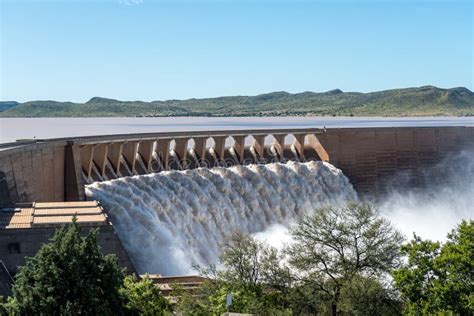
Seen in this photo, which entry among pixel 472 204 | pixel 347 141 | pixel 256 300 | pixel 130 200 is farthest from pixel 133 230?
pixel 472 204

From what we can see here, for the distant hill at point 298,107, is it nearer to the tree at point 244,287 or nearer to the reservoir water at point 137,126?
the reservoir water at point 137,126

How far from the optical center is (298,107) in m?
191

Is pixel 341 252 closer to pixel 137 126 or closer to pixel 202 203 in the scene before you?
pixel 202 203

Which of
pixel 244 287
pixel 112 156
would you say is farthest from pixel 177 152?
pixel 244 287

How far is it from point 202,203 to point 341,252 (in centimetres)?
1396

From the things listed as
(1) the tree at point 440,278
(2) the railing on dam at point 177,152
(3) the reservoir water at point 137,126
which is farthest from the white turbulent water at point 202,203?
(3) the reservoir water at point 137,126

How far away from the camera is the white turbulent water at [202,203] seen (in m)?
27.0

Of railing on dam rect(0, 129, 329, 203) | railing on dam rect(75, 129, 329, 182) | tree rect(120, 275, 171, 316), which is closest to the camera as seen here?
tree rect(120, 275, 171, 316)

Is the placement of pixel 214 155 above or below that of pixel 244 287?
above

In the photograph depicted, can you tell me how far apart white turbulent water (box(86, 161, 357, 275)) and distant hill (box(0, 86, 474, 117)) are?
4712 inches

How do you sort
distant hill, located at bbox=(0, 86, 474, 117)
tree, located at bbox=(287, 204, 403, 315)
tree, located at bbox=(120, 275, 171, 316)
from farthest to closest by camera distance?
1. distant hill, located at bbox=(0, 86, 474, 117)
2. tree, located at bbox=(287, 204, 403, 315)
3. tree, located at bbox=(120, 275, 171, 316)

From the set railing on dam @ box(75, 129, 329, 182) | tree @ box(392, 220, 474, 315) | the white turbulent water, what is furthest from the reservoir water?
tree @ box(392, 220, 474, 315)

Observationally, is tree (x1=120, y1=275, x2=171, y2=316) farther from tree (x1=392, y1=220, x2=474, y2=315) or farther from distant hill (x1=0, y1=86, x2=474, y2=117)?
distant hill (x1=0, y1=86, x2=474, y2=117)

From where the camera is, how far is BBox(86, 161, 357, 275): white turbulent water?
88.5ft
